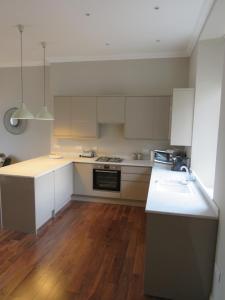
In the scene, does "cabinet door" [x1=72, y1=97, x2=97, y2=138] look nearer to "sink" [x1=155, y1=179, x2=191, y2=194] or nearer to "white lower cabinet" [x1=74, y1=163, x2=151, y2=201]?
"white lower cabinet" [x1=74, y1=163, x2=151, y2=201]

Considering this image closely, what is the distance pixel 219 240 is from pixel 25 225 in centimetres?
251

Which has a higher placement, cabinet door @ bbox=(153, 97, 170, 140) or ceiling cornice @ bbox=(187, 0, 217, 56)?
ceiling cornice @ bbox=(187, 0, 217, 56)

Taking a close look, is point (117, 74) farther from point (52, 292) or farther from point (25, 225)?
point (52, 292)

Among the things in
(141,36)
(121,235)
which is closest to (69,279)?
(121,235)

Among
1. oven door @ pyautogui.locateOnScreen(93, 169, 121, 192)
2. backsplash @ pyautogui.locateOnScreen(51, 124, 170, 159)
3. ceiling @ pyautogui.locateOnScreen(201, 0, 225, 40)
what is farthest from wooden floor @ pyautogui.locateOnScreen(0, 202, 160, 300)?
ceiling @ pyautogui.locateOnScreen(201, 0, 225, 40)

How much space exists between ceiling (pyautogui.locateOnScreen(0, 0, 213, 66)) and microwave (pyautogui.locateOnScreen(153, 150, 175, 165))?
6.04ft

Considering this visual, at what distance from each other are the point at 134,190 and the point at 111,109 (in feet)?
5.30

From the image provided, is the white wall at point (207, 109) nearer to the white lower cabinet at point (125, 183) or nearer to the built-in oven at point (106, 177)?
the white lower cabinet at point (125, 183)

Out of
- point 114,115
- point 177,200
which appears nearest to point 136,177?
point 114,115

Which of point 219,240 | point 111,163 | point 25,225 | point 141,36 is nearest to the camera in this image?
point 219,240

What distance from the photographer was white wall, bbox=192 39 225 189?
2.93 metres

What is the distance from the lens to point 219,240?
1.76 m

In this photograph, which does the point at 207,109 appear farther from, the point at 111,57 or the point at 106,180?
the point at 111,57

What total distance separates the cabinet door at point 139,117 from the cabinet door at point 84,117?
2.16 ft
